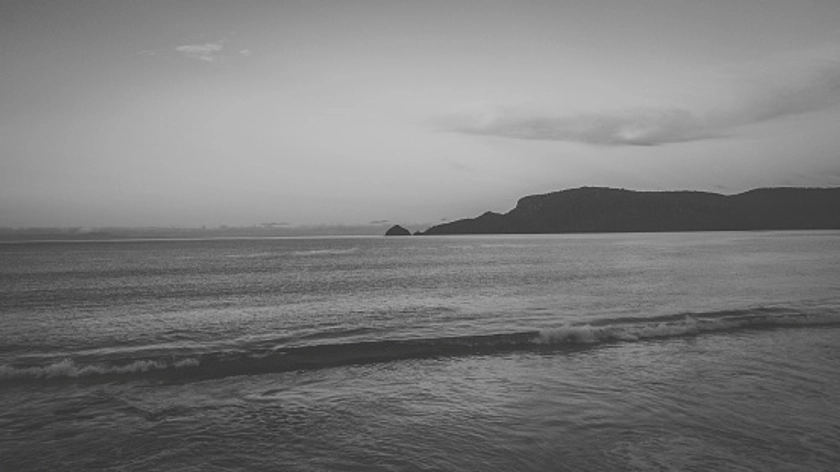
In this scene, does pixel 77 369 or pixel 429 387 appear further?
pixel 77 369

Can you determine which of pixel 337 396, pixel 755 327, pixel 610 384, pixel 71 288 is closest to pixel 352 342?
pixel 337 396

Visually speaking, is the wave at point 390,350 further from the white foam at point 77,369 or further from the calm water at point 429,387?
the calm water at point 429,387

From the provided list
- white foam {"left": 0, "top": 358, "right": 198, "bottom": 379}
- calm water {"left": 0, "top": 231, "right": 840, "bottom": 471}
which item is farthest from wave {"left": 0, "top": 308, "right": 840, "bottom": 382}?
calm water {"left": 0, "top": 231, "right": 840, "bottom": 471}

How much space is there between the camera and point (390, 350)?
67.5 feet

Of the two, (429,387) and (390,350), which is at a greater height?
(429,387)

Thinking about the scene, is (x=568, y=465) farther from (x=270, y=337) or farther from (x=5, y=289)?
(x=5, y=289)

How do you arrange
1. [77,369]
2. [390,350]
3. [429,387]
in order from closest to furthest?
[429,387] → [77,369] → [390,350]

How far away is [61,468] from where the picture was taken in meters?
9.33

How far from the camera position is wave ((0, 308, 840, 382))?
17.1 meters

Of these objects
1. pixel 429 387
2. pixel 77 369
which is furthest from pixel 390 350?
pixel 77 369

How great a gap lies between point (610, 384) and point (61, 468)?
13.9 m

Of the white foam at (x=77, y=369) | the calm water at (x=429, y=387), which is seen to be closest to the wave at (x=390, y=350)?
the white foam at (x=77, y=369)

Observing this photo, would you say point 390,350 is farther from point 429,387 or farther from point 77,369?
point 77,369

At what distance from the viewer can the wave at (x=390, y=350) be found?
56.0 ft
